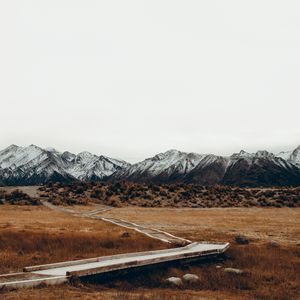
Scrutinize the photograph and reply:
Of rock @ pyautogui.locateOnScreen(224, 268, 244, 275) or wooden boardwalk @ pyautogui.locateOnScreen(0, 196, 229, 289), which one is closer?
wooden boardwalk @ pyautogui.locateOnScreen(0, 196, 229, 289)

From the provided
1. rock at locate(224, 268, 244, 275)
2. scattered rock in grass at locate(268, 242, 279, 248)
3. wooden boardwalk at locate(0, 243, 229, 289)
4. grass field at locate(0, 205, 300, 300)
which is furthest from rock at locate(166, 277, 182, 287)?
scattered rock in grass at locate(268, 242, 279, 248)

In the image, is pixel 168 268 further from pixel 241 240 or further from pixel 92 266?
pixel 241 240

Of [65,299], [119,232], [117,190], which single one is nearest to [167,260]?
[65,299]

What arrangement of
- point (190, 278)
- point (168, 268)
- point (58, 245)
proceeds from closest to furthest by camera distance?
point (190, 278), point (168, 268), point (58, 245)

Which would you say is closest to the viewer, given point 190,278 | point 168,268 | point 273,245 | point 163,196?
point 190,278

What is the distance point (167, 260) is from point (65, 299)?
283 inches

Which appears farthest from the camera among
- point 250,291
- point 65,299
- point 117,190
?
point 117,190

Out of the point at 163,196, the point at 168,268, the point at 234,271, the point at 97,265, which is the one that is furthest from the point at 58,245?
the point at 163,196

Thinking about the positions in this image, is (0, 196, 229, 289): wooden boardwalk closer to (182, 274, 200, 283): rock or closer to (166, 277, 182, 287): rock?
(166, 277, 182, 287): rock

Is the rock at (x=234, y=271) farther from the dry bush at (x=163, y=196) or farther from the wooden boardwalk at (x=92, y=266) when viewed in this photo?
the dry bush at (x=163, y=196)

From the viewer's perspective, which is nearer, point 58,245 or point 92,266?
point 92,266

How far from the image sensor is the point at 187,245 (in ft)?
75.3

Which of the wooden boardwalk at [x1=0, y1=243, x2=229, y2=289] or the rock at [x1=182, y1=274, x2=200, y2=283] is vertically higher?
the wooden boardwalk at [x1=0, y1=243, x2=229, y2=289]

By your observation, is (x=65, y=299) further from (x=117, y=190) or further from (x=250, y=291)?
(x=117, y=190)
